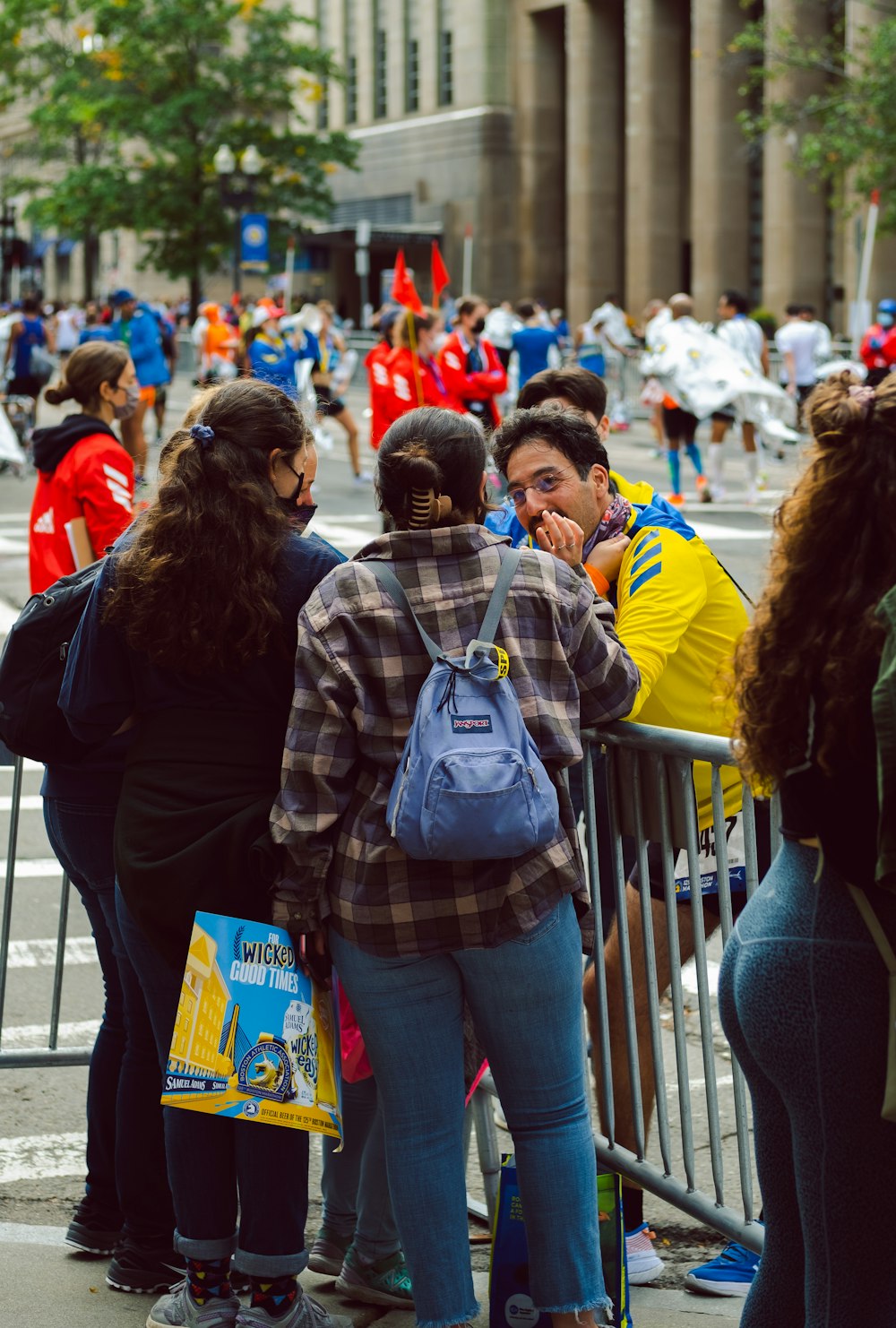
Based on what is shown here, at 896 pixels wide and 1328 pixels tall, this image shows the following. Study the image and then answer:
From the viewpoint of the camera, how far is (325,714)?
10.7ft

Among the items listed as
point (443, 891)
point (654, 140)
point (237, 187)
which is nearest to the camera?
point (443, 891)

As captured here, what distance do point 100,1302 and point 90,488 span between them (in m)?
3.76

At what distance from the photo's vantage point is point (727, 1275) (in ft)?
13.3

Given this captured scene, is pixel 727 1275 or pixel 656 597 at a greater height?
pixel 656 597

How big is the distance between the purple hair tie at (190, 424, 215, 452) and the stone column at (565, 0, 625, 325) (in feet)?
184

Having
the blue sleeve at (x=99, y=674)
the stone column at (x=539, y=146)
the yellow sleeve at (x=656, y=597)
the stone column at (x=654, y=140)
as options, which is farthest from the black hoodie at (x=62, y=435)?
the stone column at (x=539, y=146)

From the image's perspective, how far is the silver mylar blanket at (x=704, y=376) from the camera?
18844 mm

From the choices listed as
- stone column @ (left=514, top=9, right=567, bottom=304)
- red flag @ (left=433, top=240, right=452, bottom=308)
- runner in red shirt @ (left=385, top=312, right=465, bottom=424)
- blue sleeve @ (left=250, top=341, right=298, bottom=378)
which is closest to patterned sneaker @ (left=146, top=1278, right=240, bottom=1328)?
runner in red shirt @ (left=385, top=312, right=465, bottom=424)

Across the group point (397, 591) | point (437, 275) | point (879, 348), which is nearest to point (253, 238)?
point (879, 348)

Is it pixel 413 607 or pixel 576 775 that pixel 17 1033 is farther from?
pixel 413 607

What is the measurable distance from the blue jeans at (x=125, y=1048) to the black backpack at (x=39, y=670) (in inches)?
10.7

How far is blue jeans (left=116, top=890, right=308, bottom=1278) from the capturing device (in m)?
3.60

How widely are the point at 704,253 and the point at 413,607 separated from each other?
50.5 m

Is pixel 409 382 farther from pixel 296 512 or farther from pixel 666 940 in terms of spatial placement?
pixel 296 512
